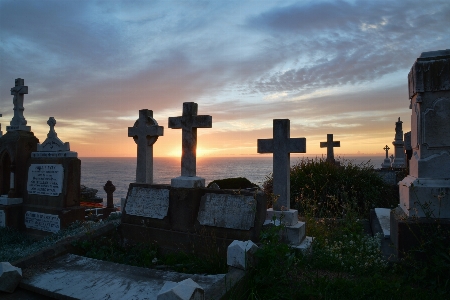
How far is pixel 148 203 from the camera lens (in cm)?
622

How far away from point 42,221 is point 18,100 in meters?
3.83

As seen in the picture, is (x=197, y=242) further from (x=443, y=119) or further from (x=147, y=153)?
(x=443, y=119)

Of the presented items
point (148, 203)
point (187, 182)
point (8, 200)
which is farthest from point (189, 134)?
point (8, 200)

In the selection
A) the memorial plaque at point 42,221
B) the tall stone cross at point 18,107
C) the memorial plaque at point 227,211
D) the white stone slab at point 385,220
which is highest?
the tall stone cross at point 18,107

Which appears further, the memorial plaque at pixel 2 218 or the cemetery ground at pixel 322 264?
the memorial plaque at pixel 2 218

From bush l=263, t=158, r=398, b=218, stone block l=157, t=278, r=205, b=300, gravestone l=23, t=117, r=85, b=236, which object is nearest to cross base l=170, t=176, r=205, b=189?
stone block l=157, t=278, r=205, b=300

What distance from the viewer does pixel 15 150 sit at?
9.24 m

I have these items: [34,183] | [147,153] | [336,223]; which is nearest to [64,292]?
[147,153]

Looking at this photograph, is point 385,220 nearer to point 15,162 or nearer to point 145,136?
point 145,136

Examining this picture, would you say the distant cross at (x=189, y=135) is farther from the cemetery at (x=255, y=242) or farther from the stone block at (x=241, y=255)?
the stone block at (x=241, y=255)

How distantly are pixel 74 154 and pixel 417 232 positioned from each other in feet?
25.8

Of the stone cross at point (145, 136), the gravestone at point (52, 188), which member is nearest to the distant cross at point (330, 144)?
the stone cross at point (145, 136)

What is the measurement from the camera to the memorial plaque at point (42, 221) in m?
8.48

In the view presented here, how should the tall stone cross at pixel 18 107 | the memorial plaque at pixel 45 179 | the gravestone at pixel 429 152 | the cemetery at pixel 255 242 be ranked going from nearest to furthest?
the cemetery at pixel 255 242 → the gravestone at pixel 429 152 → the memorial plaque at pixel 45 179 → the tall stone cross at pixel 18 107
